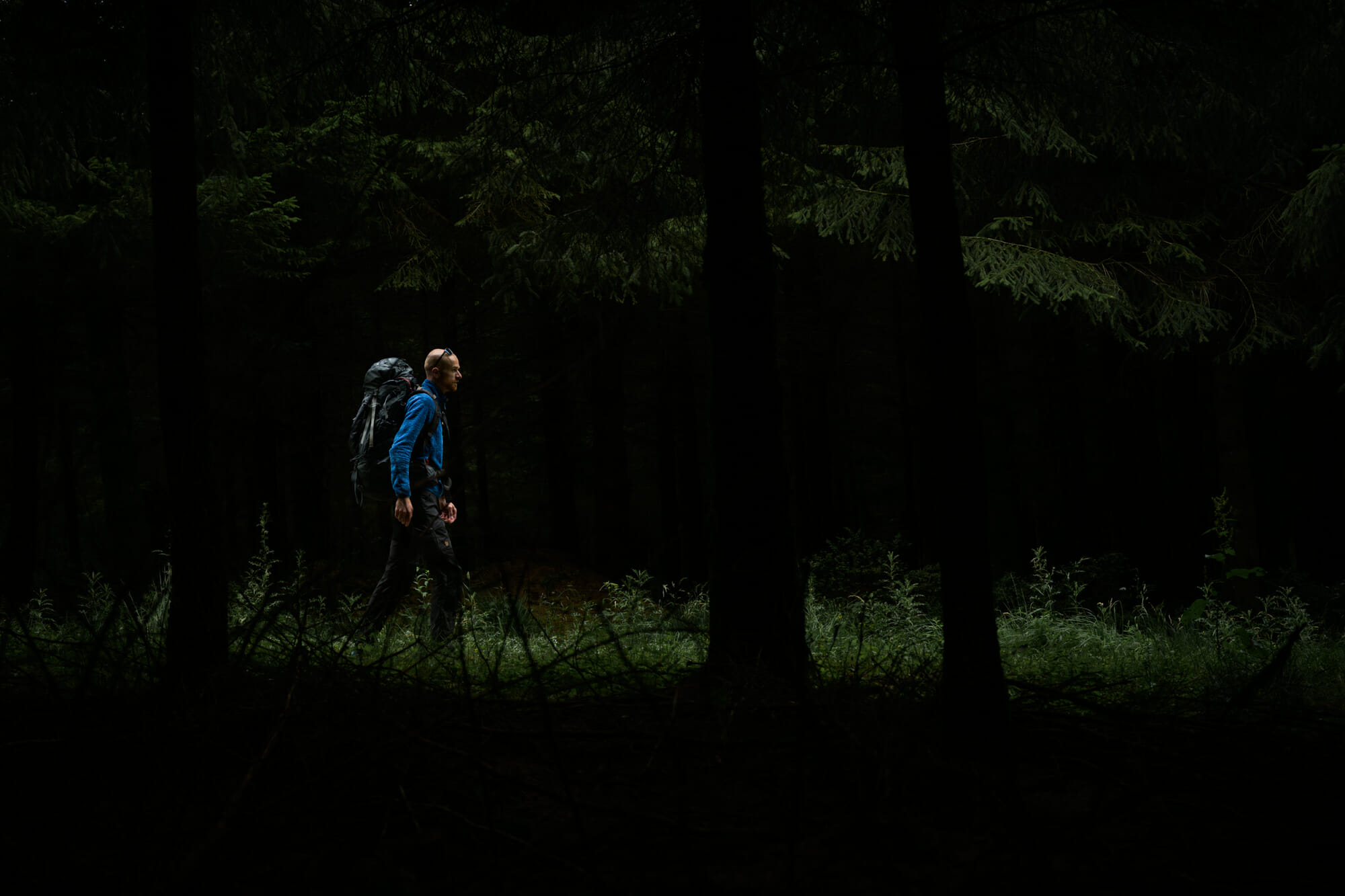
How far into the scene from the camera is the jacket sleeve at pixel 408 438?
5859mm

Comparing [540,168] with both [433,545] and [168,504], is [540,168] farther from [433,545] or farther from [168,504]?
[168,504]

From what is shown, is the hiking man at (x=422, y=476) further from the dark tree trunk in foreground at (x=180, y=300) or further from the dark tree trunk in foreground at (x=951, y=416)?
the dark tree trunk in foreground at (x=951, y=416)

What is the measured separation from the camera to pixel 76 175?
323 inches

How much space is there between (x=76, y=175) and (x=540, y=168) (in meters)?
4.85

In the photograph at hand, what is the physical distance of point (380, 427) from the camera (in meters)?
6.25

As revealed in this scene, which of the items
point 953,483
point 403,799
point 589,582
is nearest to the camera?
point 403,799

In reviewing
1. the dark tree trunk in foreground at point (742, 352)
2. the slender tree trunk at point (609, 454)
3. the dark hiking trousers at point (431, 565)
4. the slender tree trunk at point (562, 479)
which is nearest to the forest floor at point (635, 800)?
the dark tree trunk in foreground at point (742, 352)

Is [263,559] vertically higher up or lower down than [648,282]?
lower down

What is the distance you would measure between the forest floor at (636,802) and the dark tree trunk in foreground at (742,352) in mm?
1375

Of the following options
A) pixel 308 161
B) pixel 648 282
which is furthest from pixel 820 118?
pixel 308 161

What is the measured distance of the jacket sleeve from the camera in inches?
231

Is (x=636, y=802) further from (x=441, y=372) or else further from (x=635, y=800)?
(x=441, y=372)

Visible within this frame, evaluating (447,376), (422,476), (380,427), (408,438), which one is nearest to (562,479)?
(380,427)

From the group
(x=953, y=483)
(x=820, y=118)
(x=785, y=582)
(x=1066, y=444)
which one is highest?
(x=820, y=118)
